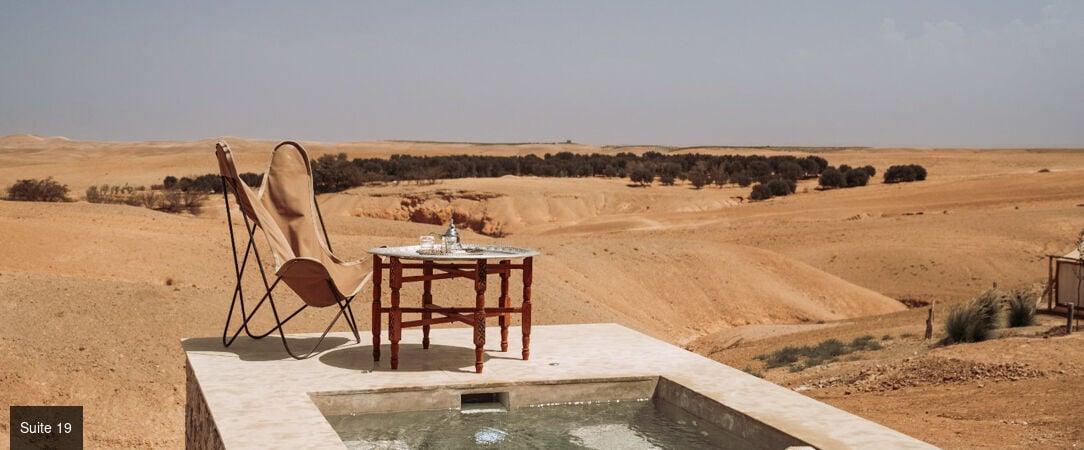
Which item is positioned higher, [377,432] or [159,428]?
[377,432]

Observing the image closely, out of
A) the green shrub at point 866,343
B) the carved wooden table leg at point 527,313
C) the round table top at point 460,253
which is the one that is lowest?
the green shrub at point 866,343

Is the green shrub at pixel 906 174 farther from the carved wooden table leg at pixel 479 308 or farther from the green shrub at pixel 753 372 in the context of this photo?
the carved wooden table leg at pixel 479 308

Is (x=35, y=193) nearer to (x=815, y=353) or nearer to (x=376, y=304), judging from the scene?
(x=815, y=353)

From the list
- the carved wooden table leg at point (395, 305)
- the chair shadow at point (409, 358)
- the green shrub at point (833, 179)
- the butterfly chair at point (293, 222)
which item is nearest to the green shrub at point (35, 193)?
the butterfly chair at point (293, 222)

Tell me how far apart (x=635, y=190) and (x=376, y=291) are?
1580 inches

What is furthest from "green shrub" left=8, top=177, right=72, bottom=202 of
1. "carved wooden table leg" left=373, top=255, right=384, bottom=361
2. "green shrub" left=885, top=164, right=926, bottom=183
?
"green shrub" left=885, top=164, right=926, bottom=183

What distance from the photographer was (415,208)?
40.1 metres

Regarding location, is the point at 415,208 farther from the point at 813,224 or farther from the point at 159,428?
the point at 159,428

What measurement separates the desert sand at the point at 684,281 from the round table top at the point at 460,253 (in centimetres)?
360

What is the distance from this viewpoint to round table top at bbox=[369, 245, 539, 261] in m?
7.78

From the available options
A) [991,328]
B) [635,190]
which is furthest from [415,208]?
[991,328]

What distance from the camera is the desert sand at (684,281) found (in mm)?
10617

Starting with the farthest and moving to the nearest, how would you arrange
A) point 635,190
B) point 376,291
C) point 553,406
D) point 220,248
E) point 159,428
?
1. point 635,190
2. point 220,248
3. point 159,428
4. point 376,291
5. point 553,406

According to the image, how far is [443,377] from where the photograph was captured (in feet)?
25.3
